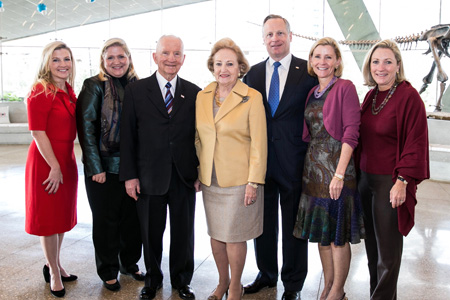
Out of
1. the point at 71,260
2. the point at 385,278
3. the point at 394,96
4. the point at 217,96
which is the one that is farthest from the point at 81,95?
the point at 385,278

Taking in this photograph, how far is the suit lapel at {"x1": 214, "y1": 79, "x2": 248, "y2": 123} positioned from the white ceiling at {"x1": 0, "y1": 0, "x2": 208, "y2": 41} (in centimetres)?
1214

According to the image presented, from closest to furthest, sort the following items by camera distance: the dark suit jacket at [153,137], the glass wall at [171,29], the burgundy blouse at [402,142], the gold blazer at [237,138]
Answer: the burgundy blouse at [402,142] → the gold blazer at [237,138] → the dark suit jacket at [153,137] → the glass wall at [171,29]

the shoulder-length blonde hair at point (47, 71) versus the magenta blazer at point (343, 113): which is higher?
the shoulder-length blonde hair at point (47, 71)

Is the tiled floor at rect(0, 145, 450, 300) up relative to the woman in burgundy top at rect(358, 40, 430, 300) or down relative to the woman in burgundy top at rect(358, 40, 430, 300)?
down

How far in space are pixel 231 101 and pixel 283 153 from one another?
1.70 feet

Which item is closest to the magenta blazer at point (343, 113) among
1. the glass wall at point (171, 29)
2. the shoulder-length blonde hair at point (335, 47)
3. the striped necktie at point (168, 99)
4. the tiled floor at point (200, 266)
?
the shoulder-length blonde hair at point (335, 47)

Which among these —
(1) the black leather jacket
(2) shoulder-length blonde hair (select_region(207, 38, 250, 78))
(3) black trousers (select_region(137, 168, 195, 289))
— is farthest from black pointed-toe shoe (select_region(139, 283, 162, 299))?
(2) shoulder-length blonde hair (select_region(207, 38, 250, 78))

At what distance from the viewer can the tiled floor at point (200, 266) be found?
118 inches

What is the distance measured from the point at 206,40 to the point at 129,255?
451 inches

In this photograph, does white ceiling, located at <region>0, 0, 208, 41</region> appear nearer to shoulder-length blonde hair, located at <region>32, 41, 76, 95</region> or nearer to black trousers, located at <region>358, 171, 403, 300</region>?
shoulder-length blonde hair, located at <region>32, 41, 76, 95</region>

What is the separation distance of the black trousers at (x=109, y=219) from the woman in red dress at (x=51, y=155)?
0.20 metres

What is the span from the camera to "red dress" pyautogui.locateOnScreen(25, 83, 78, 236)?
276 cm

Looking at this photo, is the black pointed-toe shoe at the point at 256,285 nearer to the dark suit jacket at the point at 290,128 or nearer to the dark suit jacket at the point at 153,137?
the dark suit jacket at the point at 290,128

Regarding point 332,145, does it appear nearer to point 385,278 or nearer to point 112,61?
point 385,278
